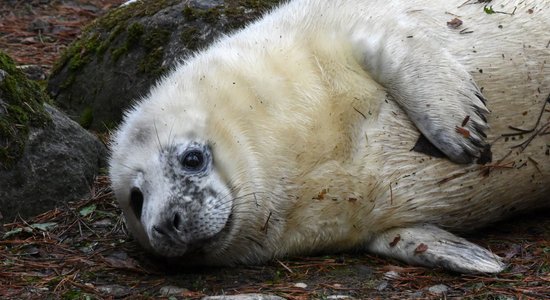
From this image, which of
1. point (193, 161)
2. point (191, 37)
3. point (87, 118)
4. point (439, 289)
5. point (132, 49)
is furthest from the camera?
point (87, 118)

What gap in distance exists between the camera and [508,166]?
14.5 ft

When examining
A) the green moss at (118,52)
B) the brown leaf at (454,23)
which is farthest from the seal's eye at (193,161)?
the green moss at (118,52)

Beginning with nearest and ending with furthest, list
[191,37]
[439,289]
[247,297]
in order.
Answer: [247,297]
[439,289]
[191,37]

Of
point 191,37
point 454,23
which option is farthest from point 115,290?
point 191,37

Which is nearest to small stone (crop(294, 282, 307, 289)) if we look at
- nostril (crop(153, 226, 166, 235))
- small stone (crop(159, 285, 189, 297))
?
small stone (crop(159, 285, 189, 297))

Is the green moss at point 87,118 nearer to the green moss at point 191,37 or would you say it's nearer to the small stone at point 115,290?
the green moss at point 191,37

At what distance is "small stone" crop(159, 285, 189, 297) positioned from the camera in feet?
13.0

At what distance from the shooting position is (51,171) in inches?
197

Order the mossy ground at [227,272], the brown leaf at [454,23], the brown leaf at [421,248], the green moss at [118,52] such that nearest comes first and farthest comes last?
the mossy ground at [227,272] < the brown leaf at [421,248] < the brown leaf at [454,23] < the green moss at [118,52]

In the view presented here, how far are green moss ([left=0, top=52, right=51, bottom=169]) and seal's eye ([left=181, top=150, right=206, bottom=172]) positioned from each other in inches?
46.9

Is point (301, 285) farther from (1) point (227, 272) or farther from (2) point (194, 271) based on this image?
(2) point (194, 271)

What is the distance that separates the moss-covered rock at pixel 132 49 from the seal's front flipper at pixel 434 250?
225cm

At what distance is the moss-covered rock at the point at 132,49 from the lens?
617cm

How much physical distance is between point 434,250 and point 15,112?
2.36 metres
